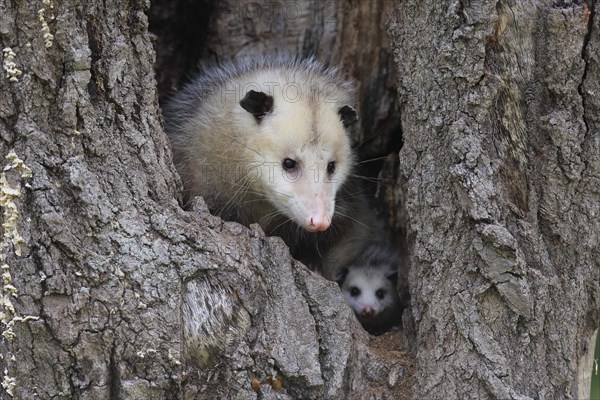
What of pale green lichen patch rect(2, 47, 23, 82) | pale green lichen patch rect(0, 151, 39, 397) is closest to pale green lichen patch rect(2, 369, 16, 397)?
pale green lichen patch rect(0, 151, 39, 397)

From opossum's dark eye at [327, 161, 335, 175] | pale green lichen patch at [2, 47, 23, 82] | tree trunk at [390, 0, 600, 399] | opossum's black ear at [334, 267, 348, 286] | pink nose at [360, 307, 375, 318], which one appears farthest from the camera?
opossum's black ear at [334, 267, 348, 286]

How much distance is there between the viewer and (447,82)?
213 centimetres

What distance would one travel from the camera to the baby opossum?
9.94ft

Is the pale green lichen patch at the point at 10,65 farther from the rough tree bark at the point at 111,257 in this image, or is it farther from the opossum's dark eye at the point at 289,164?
the opossum's dark eye at the point at 289,164

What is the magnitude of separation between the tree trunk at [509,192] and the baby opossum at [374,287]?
86cm

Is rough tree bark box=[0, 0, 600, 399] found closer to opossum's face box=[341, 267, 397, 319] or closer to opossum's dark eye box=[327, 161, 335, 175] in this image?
opossum's dark eye box=[327, 161, 335, 175]

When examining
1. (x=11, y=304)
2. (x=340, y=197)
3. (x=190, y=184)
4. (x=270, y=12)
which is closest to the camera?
(x=11, y=304)

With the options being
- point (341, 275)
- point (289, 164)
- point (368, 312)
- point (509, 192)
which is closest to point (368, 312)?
point (368, 312)

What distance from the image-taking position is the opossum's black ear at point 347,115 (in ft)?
8.81

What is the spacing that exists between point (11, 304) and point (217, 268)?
526mm

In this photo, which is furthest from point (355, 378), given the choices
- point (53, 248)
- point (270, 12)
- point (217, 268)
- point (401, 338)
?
point (270, 12)

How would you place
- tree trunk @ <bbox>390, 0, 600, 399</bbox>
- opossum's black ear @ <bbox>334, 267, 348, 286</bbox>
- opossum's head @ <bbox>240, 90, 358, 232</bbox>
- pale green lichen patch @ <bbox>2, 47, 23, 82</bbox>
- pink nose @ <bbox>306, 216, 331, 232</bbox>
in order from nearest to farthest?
pale green lichen patch @ <bbox>2, 47, 23, 82</bbox>, tree trunk @ <bbox>390, 0, 600, 399</bbox>, pink nose @ <bbox>306, 216, 331, 232</bbox>, opossum's head @ <bbox>240, 90, 358, 232</bbox>, opossum's black ear @ <bbox>334, 267, 348, 286</bbox>

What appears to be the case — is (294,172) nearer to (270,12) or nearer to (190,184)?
(190,184)

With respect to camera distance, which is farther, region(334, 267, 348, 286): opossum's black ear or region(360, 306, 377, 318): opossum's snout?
region(334, 267, 348, 286): opossum's black ear
